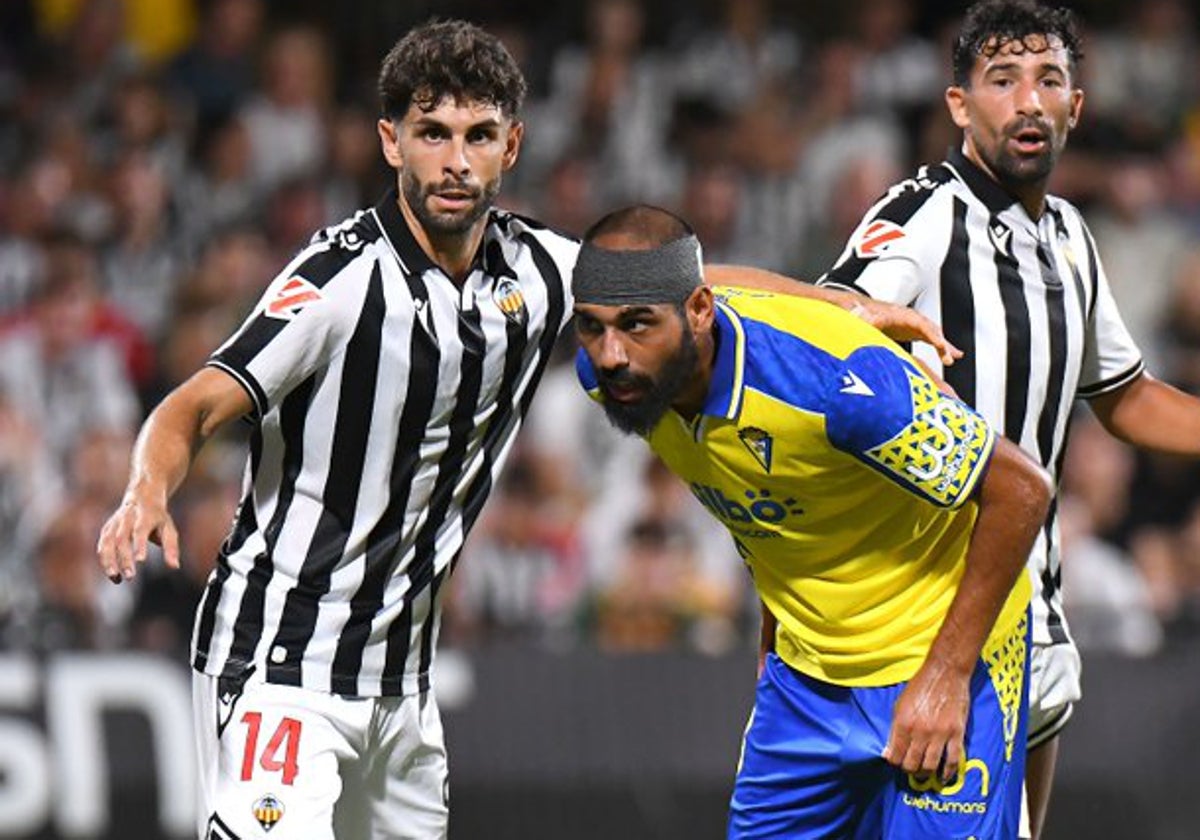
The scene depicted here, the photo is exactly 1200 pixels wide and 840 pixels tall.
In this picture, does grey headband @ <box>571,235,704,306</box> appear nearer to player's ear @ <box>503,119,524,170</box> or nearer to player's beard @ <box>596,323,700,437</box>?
player's beard @ <box>596,323,700,437</box>

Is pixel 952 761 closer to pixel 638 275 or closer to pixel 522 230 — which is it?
pixel 638 275

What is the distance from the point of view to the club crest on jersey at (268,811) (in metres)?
4.45

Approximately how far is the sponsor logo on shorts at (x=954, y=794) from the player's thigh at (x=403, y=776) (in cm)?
100

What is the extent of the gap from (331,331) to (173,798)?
10.9 feet

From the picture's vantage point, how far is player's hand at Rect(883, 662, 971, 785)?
422 centimetres

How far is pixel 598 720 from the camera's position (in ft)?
24.5

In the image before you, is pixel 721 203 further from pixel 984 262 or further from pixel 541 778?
pixel 984 262

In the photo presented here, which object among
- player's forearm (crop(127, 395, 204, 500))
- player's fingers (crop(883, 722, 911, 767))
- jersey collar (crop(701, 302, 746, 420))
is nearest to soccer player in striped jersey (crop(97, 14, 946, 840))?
player's forearm (crop(127, 395, 204, 500))

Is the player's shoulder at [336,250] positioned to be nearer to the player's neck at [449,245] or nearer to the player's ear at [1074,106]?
the player's neck at [449,245]

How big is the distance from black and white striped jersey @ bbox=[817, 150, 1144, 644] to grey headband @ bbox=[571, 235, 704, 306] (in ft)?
2.17

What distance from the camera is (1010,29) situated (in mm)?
4766

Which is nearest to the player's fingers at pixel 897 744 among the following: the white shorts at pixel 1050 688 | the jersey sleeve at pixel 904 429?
the jersey sleeve at pixel 904 429

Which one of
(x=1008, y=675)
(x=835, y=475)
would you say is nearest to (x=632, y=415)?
(x=835, y=475)

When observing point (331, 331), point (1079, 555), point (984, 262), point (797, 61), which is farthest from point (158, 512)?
point (797, 61)
